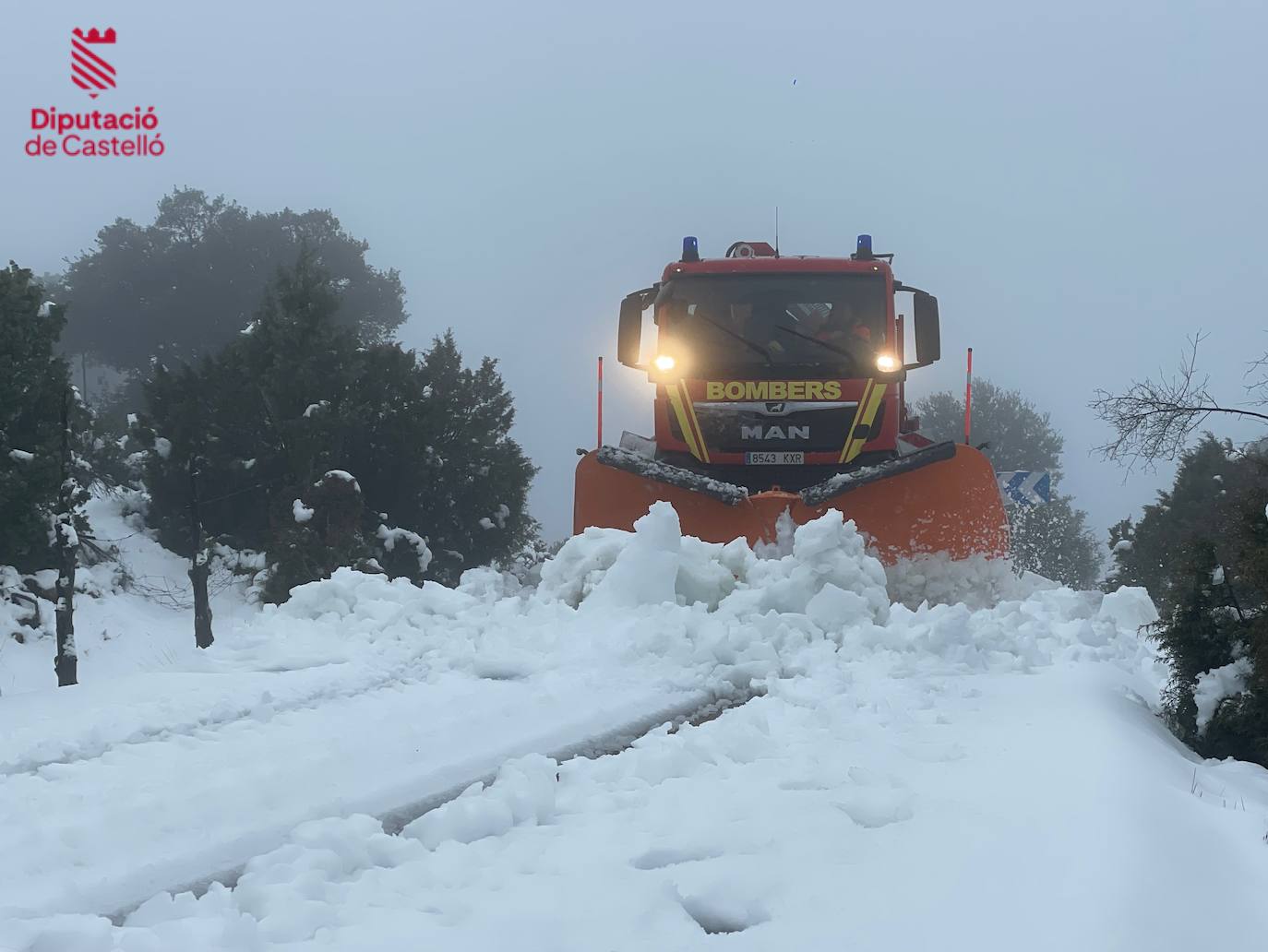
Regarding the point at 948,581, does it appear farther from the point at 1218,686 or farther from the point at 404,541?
the point at 404,541

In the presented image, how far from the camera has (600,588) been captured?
7.27 meters

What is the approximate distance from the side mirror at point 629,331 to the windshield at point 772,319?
230mm

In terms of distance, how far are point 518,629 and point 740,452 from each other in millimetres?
3573

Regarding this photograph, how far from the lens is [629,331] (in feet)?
33.3

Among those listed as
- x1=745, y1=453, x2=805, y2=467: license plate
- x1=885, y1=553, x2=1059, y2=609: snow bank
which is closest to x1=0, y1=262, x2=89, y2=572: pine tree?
x1=745, y1=453, x2=805, y2=467: license plate

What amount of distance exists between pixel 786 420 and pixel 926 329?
146 cm

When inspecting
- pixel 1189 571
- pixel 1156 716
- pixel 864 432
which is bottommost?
pixel 1156 716

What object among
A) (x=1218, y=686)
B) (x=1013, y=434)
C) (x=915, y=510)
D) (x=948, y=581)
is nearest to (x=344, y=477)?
(x=915, y=510)

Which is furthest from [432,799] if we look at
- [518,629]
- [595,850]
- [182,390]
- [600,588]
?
[182,390]

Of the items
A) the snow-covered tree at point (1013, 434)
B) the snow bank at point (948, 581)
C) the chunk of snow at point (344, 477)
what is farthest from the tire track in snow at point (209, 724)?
the snow-covered tree at point (1013, 434)

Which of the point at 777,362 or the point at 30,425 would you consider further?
the point at 30,425

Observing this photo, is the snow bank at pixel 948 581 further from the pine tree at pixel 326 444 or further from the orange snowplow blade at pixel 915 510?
the pine tree at pixel 326 444

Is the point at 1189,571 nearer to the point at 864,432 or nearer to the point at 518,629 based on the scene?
the point at 518,629

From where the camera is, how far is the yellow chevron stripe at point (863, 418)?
9453 millimetres
